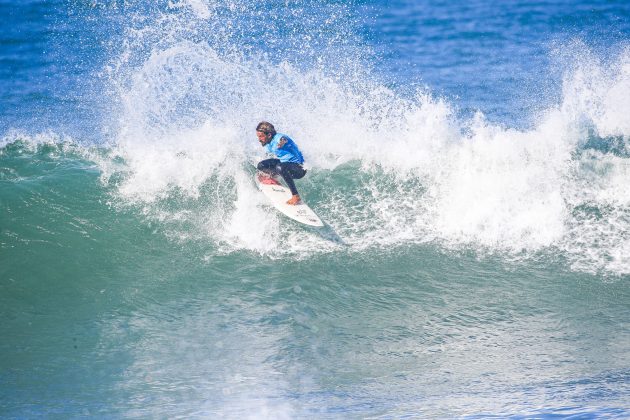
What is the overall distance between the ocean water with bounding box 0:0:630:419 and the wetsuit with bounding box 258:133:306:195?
1.99 ft

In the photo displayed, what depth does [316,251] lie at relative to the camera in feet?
31.9

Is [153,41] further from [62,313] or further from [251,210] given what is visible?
[62,313]

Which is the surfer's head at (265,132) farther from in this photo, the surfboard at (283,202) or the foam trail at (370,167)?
the foam trail at (370,167)

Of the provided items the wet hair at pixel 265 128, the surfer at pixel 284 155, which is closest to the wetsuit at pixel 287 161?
the surfer at pixel 284 155

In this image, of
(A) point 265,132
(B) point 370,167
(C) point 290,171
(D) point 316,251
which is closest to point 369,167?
(B) point 370,167

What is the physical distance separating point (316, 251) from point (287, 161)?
4.65ft

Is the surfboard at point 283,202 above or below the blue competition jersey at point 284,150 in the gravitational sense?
below

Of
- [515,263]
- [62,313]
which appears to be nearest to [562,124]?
[515,263]

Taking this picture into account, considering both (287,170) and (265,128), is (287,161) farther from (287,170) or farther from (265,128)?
(265,128)

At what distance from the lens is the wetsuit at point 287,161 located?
10.2 metres

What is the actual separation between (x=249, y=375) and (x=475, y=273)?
12.1ft

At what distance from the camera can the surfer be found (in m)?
10.1

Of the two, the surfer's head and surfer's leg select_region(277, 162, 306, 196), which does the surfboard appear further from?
the surfer's head

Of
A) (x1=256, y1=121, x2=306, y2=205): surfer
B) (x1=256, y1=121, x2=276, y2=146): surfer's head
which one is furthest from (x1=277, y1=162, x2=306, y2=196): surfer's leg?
(x1=256, y1=121, x2=276, y2=146): surfer's head
